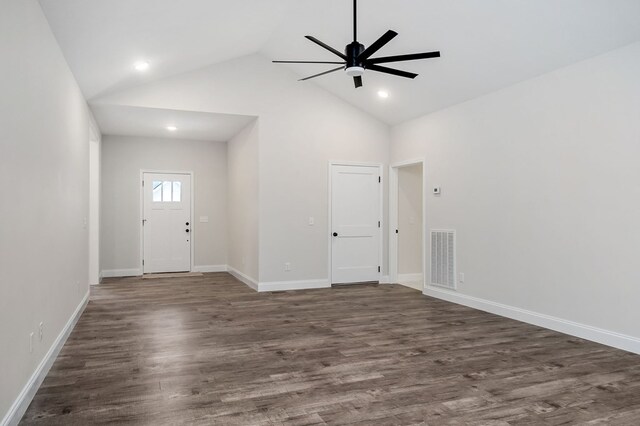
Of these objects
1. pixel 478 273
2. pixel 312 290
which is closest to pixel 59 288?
pixel 312 290

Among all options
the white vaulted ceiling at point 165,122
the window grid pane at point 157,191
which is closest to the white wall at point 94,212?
the white vaulted ceiling at point 165,122

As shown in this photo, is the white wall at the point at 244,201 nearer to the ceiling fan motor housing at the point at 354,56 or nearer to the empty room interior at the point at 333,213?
the empty room interior at the point at 333,213

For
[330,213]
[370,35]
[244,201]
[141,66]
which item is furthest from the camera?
[244,201]

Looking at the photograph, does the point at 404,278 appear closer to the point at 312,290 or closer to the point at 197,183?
the point at 312,290

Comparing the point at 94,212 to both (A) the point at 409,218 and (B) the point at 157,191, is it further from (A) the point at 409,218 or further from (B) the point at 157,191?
(A) the point at 409,218

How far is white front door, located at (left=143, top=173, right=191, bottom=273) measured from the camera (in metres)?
8.89

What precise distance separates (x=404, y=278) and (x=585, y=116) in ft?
14.1

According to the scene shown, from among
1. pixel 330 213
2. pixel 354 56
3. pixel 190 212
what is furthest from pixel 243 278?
pixel 354 56

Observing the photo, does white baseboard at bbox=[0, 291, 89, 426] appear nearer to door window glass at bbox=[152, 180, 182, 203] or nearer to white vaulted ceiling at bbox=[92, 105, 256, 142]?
white vaulted ceiling at bbox=[92, 105, 256, 142]

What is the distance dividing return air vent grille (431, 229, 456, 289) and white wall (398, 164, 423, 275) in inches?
50.9

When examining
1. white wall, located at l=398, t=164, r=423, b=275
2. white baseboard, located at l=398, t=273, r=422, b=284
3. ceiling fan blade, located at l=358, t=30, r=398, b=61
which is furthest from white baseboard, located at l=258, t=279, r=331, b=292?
ceiling fan blade, located at l=358, t=30, r=398, b=61

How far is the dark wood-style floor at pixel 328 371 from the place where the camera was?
8.77 feet

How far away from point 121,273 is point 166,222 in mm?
1307

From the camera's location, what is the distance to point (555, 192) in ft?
15.2
